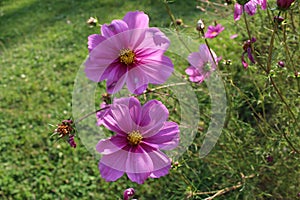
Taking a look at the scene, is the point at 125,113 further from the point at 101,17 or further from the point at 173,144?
the point at 101,17

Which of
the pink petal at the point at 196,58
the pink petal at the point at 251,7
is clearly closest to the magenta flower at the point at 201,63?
the pink petal at the point at 196,58

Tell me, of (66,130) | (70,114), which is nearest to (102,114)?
(66,130)

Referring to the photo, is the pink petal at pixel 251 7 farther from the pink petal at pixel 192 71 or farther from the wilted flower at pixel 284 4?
the pink petal at pixel 192 71

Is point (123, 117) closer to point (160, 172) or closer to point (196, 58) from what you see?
point (160, 172)

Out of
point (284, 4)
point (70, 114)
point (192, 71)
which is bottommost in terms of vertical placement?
point (70, 114)

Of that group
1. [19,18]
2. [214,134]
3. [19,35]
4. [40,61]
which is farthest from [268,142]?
[19,18]

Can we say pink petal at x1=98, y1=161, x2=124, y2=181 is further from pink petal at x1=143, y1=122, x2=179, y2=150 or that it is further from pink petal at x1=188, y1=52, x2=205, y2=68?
pink petal at x1=188, y1=52, x2=205, y2=68
